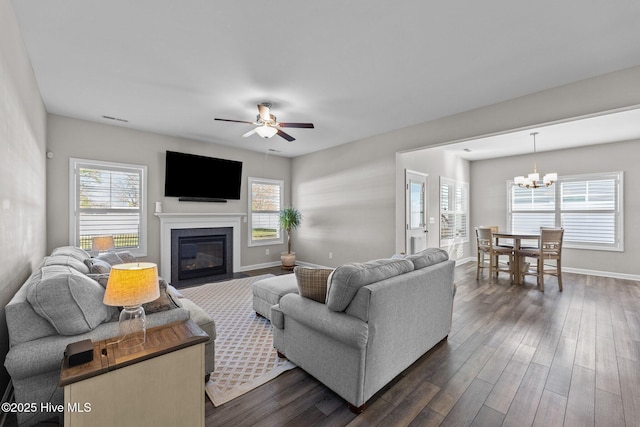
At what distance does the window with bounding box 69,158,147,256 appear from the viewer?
14.0 ft

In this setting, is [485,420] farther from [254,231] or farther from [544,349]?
[254,231]

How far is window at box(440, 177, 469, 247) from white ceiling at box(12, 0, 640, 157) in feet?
9.64

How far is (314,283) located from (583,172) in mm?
6837

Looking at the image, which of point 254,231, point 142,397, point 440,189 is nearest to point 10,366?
point 142,397

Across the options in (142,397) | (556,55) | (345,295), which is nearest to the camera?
(142,397)

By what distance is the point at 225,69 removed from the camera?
111 inches

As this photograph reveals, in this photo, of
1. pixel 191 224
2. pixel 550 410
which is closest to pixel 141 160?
pixel 191 224

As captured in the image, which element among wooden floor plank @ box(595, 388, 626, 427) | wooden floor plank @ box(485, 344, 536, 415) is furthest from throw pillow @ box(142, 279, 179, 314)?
wooden floor plank @ box(595, 388, 626, 427)

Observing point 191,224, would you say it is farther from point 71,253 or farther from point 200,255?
point 71,253

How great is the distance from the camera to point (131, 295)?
4.60ft

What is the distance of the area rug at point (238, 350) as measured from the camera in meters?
2.08

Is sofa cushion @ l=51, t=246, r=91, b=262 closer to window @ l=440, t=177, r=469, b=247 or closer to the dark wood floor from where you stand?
the dark wood floor

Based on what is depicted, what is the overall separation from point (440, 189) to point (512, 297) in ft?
8.92

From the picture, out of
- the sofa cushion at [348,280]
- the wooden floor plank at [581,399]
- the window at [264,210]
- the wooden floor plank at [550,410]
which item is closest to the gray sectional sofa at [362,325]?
Result: the sofa cushion at [348,280]
